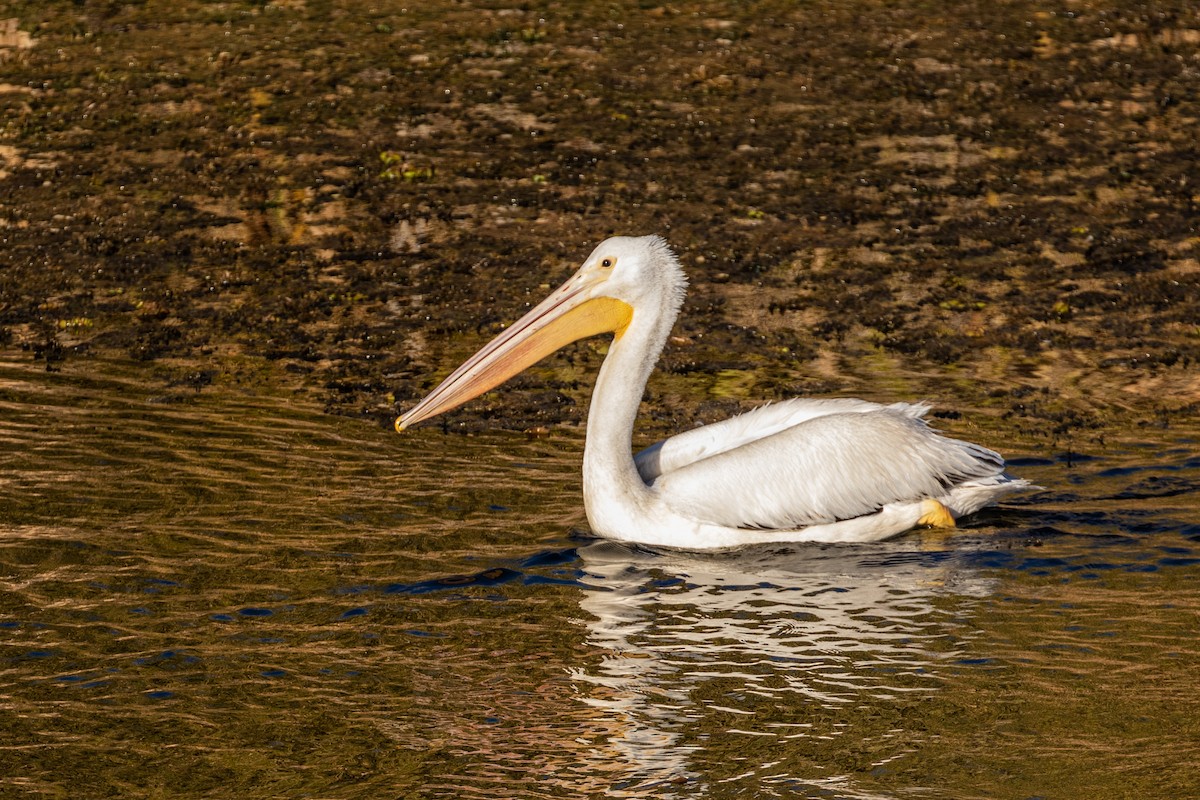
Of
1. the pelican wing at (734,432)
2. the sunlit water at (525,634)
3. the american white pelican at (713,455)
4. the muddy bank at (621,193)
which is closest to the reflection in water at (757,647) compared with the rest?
the sunlit water at (525,634)

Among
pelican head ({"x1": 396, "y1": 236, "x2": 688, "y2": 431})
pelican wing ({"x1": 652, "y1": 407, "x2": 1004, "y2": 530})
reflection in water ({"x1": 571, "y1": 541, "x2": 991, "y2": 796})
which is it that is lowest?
reflection in water ({"x1": 571, "y1": 541, "x2": 991, "y2": 796})

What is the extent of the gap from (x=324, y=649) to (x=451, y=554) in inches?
35.0

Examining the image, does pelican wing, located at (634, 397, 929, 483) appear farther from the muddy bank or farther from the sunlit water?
the muddy bank

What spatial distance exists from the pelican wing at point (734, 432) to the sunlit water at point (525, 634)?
1.22 feet

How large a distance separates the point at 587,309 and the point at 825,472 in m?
1.09

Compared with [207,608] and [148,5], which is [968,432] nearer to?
[207,608]

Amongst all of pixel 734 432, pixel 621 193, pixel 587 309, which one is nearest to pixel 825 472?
pixel 734 432

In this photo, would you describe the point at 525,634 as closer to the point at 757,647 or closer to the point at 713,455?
the point at 757,647

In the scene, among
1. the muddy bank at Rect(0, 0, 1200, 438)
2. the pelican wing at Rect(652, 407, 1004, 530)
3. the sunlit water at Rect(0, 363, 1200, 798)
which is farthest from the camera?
the muddy bank at Rect(0, 0, 1200, 438)

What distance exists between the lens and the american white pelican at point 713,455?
6.32 m

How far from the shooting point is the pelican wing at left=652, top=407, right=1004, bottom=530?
20.7 feet

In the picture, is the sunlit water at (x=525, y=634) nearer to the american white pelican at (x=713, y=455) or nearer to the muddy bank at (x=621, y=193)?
the american white pelican at (x=713, y=455)

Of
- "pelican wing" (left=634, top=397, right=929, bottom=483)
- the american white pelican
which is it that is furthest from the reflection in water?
"pelican wing" (left=634, top=397, right=929, bottom=483)

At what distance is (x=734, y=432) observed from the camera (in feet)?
21.9
